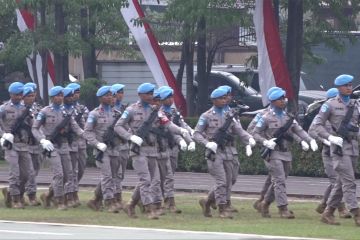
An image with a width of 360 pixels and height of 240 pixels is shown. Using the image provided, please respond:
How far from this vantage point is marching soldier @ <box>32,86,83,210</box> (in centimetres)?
1956

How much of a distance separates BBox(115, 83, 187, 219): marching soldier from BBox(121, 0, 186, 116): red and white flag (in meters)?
11.6

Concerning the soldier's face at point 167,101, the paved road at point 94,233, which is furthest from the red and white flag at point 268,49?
the paved road at point 94,233

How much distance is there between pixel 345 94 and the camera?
17.0 metres

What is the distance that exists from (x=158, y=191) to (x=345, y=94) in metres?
3.25

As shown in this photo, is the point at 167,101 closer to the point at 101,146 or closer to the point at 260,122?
the point at 101,146

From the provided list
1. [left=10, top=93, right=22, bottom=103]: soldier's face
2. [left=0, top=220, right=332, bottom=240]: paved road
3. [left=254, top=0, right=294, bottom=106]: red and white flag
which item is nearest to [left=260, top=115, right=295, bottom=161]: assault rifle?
[left=0, top=220, right=332, bottom=240]: paved road

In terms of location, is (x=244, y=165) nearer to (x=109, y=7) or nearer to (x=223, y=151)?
(x=109, y=7)

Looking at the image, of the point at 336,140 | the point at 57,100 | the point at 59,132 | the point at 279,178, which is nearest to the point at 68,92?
the point at 57,100

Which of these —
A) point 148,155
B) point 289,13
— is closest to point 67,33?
point 289,13

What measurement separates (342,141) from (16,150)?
236 inches

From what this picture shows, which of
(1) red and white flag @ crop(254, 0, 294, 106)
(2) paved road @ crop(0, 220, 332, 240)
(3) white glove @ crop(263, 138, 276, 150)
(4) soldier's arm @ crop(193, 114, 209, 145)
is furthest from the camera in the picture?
(1) red and white flag @ crop(254, 0, 294, 106)

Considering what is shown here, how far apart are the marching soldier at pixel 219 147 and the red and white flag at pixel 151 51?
11.7m

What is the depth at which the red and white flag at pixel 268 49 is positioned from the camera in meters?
28.0

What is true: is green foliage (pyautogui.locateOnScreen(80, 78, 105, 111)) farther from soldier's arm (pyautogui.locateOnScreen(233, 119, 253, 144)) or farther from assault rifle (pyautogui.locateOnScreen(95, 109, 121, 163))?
soldier's arm (pyautogui.locateOnScreen(233, 119, 253, 144))
